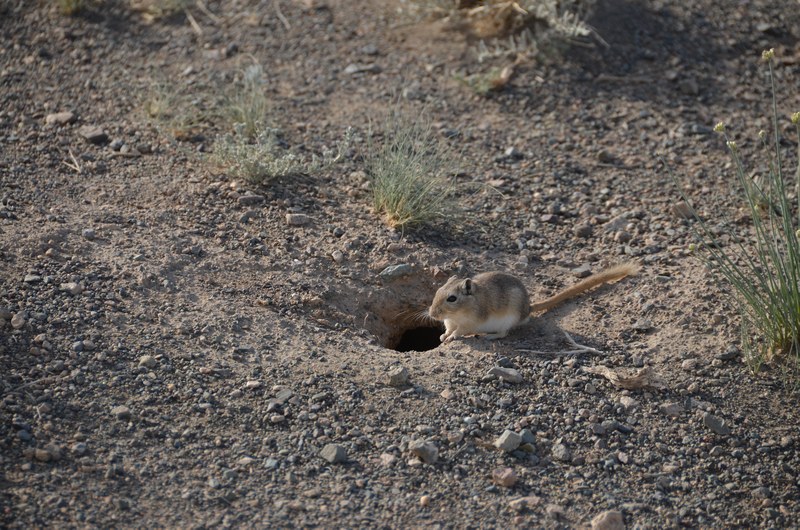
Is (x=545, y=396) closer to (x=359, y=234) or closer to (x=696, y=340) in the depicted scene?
(x=696, y=340)

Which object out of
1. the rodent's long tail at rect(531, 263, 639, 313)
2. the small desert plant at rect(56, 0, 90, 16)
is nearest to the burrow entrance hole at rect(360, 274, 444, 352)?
the rodent's long tail at rect(531, 263, 639, 313)

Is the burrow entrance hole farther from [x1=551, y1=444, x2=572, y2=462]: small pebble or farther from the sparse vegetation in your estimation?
[x1=551, y1=444, x2=572, y2=462]: small pebble

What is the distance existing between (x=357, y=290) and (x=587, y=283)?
1.52 metres

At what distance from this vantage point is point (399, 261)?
6.00 metres

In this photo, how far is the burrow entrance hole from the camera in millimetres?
5801

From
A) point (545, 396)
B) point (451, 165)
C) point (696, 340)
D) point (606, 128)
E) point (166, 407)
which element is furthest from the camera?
point (606, 128)

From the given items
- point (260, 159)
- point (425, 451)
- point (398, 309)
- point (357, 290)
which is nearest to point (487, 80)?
point (260, 159)

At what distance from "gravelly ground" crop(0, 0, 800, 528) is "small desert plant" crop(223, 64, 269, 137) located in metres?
0.21

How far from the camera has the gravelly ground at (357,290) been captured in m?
4.30

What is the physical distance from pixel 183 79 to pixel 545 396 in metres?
4.70

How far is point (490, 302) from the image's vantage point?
5426mm

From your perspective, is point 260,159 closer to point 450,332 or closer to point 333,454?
point 450,332

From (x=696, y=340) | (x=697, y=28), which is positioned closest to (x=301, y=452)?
(x=696, y=340)

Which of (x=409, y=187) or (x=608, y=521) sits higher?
(x=409, y=187)
